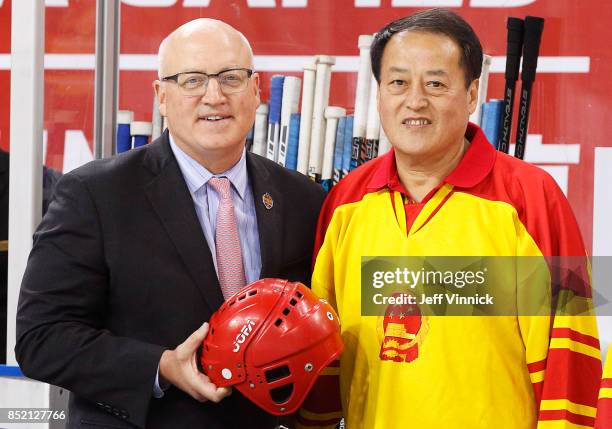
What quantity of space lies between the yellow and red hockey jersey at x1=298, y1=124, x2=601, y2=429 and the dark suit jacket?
29cm

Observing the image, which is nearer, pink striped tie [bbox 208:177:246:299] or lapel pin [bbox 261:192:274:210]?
pink striped tie [bbox 208:177:246:299]

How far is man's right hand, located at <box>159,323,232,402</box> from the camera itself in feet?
7.29

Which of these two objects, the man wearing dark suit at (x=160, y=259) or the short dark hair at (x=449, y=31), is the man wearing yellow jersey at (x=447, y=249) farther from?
the man wearing dark suit at (x=160, y=259)

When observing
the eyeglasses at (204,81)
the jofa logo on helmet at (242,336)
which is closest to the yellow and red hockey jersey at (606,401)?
the jofa logo on helmet at (242,336)

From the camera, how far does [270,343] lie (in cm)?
217

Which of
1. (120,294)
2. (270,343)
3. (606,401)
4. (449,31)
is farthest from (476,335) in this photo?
(120,294)

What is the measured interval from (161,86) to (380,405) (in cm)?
99

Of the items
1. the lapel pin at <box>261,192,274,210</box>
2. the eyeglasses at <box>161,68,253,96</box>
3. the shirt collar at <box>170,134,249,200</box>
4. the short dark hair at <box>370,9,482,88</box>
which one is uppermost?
the short dark hair at <box>370,9,482,88</box>

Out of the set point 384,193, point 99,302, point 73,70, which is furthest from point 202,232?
point 73,70

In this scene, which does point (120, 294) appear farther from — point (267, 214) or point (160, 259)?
point (267, 214)

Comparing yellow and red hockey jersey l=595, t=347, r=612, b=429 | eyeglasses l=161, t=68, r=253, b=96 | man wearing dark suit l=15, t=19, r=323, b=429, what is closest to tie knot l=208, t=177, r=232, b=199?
man wearing dark suit l=15, t=19, r=323, b=429

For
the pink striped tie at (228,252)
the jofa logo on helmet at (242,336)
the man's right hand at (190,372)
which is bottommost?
the man's right hand at (190,372)

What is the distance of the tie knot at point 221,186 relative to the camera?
8.32ft

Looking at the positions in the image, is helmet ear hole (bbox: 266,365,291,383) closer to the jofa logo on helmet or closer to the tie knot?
the jofa logo on helmet
